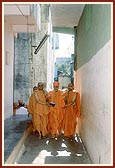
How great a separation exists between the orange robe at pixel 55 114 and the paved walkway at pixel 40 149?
0.93 ft

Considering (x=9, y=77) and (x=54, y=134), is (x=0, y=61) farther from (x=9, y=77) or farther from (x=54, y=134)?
(x=9, y=77)

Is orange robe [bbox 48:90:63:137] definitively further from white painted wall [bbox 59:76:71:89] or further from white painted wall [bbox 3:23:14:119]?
A: white painted wall [bbox 59:76:71:89]

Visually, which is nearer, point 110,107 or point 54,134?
point 110,107

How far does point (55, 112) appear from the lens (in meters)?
8.32

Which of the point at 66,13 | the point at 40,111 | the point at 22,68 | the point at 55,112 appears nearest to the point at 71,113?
the point at 55,112

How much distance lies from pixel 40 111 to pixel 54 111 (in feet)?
1.56

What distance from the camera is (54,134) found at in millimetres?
8234

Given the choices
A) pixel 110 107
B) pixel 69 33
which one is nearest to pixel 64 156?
pixel 110 107

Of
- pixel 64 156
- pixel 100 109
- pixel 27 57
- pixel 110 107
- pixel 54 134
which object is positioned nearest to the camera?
pixel 110 107

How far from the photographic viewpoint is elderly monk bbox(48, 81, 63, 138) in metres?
8.27

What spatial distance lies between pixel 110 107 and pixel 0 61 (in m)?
1.57

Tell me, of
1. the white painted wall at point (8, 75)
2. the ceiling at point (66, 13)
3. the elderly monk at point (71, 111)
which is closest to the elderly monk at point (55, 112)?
the elderly monk at point (71, 111)

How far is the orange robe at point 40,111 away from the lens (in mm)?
8039

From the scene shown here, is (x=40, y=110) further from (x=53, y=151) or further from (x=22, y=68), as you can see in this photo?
(x=22, y=68)
